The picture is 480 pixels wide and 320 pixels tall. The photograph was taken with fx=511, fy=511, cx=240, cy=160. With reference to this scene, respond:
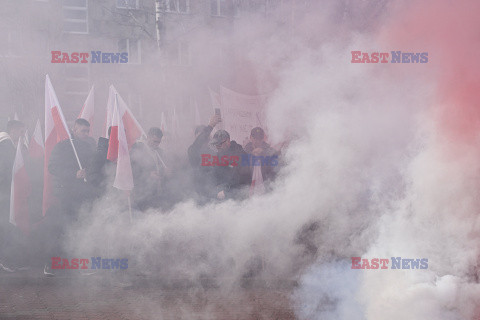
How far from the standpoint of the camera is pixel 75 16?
41.7ft

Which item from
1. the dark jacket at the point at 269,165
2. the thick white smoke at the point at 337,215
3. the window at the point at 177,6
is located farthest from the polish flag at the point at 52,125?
the window at the point at 177,6

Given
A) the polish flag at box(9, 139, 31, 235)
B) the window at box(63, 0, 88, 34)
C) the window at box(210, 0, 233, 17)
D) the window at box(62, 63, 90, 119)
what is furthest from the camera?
the window at box(62, 63, 90, 119)

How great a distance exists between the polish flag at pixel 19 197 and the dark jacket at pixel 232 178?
2.71m

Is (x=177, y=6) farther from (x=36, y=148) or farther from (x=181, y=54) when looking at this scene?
(x=36, y=148)

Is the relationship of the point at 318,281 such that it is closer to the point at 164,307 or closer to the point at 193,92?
the point at 164,307

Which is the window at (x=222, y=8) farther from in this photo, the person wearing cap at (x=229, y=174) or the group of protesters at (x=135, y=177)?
the person wearing cap at (x=229, y=174)

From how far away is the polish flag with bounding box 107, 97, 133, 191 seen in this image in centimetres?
614

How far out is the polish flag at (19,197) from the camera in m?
6.79

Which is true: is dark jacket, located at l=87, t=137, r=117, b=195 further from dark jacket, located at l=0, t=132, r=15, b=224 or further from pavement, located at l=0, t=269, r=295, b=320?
dark jacket, located at l=0, t=132, r=15, b=224

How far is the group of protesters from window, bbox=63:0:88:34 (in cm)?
655

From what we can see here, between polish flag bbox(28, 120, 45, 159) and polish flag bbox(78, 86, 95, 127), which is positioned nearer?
polish flag bbox(28, 120, 45, 159)

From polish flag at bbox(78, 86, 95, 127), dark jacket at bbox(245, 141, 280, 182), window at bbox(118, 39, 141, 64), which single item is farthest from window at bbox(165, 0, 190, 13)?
dark jacket at bbox(245, 141, 280, 182)

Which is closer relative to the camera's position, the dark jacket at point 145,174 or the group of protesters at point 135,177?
the group of protesters at point 135,177

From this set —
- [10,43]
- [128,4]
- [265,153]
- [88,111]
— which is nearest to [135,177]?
[265,153]
